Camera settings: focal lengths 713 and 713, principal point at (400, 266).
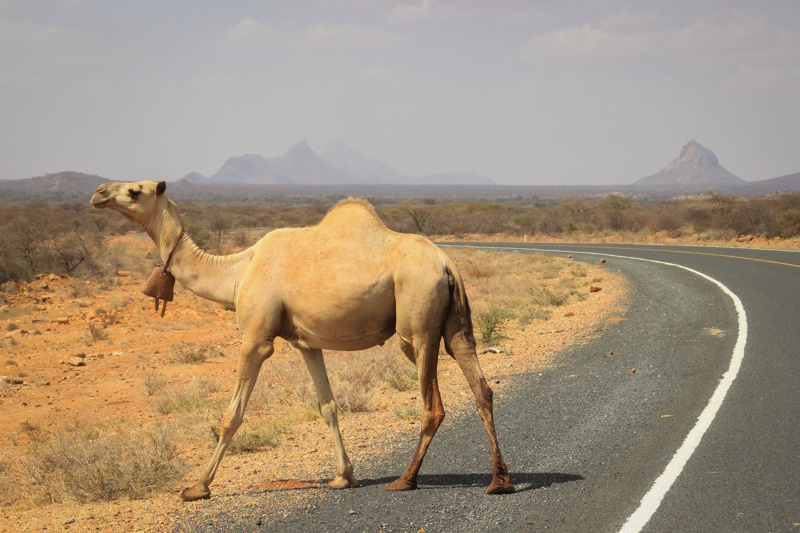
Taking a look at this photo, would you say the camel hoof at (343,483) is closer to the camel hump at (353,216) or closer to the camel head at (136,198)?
the camel hump at (353,216)

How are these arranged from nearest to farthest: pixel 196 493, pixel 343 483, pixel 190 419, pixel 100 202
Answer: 1. pixel 196 493
2. pixel 343 483
3. pixel 100 202
4. pixel 190 419

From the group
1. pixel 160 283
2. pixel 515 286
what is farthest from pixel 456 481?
pixel 515 286

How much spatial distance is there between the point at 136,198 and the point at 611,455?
533cm

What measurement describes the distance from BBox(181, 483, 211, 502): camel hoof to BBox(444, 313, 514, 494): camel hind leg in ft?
8.31

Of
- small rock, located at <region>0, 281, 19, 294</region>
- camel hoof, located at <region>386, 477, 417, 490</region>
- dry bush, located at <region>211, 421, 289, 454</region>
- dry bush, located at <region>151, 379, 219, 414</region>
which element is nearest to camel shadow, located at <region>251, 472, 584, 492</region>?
camel hoof, located at <region>386, 477, 417, 490</region>

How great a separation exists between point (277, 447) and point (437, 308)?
325 cm

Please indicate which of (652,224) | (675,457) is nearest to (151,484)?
(675,457)

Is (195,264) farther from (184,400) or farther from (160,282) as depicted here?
(184,400)

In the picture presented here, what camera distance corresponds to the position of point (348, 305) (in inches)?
245

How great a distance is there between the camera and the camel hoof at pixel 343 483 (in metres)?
6.62

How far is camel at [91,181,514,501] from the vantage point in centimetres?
620

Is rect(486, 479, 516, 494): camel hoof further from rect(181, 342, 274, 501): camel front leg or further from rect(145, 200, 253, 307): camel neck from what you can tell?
rect(145, 200, 253, 307): camel neck

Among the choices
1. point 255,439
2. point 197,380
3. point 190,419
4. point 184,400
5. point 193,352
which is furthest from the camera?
point 193,352

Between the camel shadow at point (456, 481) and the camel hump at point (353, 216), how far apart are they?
2408 millimetres
